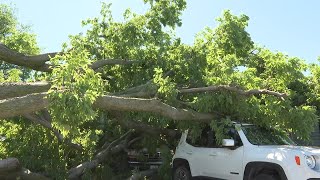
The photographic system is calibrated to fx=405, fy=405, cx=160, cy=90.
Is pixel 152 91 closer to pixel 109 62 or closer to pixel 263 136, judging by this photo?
pixel 109 62

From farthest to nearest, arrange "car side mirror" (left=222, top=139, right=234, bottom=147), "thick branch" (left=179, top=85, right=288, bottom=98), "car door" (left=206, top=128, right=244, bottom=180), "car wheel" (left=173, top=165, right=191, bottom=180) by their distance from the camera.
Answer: "car wheel" (left=173, top=165, right=191, bottom=180)
"thick branch" (left=179, top=85, right=288, bottom=98)
"car door" (left=206, top=128, right=244, bottom=180)
"car side mirror" (left=222, top=139, right=234, bottom=147)

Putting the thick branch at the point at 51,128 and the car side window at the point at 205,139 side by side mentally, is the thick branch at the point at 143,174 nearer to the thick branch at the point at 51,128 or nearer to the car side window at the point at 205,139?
the car side window at the point at 205,139

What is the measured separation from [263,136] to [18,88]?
559 cm

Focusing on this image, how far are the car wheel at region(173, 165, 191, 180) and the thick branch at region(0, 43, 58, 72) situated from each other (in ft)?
14.7

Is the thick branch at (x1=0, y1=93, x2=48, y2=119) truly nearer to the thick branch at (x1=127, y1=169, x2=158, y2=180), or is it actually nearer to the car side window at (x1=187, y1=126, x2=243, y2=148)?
the car side window at (x1=187, y1=126, x2=243, y2=148)

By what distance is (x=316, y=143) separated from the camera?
19.7 m

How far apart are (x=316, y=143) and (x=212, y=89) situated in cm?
1179

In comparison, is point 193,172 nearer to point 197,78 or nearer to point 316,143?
point 197,78

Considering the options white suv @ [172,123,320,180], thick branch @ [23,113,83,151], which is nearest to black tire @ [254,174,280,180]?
white suv @ [172,123,320,180]

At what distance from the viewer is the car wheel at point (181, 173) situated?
10.4 metres

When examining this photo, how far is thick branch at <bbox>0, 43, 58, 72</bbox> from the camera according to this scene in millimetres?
10793

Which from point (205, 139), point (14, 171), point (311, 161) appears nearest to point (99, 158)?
point (14, 171)

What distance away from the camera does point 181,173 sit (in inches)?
418

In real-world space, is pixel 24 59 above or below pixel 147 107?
above
